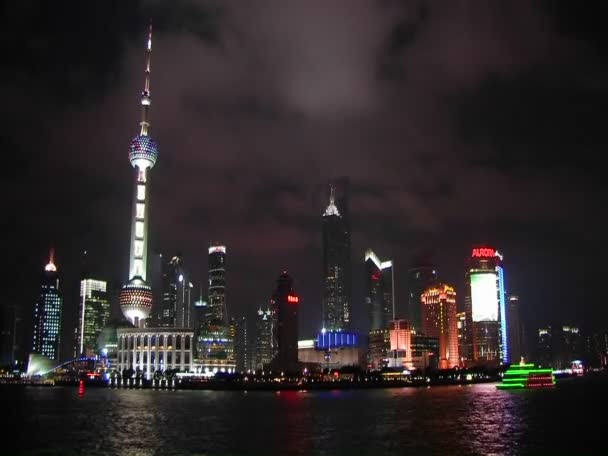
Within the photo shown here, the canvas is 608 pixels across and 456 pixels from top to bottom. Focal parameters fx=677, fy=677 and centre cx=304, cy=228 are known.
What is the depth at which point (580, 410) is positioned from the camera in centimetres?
11288

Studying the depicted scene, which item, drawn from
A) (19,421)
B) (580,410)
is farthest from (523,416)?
(19,421)

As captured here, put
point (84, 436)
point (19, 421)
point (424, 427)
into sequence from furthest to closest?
point (19, 421)
point (424, 427)
point (84, 436)

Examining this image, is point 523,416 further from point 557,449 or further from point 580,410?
point 557,449

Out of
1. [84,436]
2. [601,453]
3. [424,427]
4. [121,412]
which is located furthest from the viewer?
[121,412]

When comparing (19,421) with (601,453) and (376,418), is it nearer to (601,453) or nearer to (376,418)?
(376,418)

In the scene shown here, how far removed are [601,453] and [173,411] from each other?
69637 mm

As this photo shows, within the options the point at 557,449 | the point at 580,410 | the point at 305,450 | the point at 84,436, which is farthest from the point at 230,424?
the point at 580,410

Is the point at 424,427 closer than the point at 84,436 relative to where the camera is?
No

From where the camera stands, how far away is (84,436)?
74.8m

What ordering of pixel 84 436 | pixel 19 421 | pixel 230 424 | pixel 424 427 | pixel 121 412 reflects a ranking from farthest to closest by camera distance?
1. pixel 121 412
2. pixel 19 421
3. pixel 230 424
4. pixel 424 427
5. pixel 84 436

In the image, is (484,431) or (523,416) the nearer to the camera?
(484,431)

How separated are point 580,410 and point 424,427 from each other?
147 ft

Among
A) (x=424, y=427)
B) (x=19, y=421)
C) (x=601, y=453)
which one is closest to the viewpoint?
(x=601, y=453)

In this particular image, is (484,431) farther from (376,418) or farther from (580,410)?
(580,410)
